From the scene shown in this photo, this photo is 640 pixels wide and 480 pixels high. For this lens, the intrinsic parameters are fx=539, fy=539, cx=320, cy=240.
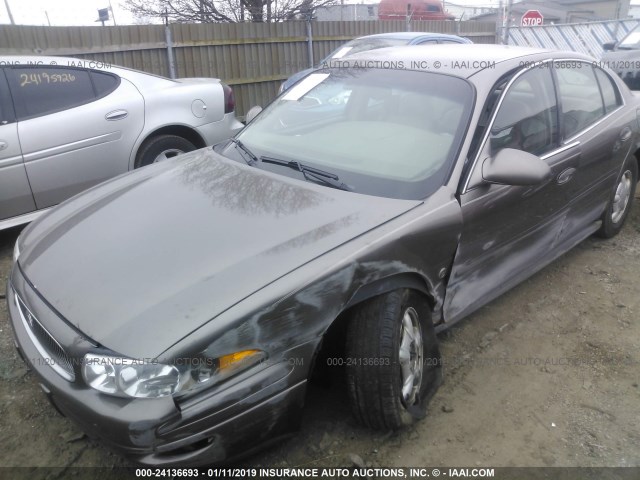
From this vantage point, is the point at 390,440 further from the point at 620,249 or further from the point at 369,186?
the point at 620,249

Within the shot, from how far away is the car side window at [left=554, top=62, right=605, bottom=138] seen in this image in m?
3.44

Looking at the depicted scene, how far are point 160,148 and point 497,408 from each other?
3767 millimetres

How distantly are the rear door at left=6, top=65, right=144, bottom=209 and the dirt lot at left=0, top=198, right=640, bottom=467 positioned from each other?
131 cm

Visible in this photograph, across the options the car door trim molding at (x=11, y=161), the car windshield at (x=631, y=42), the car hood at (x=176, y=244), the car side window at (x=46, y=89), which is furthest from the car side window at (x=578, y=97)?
the car windshield at (x=631, y=42)

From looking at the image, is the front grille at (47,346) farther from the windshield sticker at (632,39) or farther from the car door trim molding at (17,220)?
the windshield sticker at (632,39)

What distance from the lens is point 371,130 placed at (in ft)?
9.80

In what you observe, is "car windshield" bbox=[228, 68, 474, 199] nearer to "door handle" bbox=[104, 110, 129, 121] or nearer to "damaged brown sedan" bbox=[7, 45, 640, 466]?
"damaged brown sedan" bbox=[7, 45, 640, 466]

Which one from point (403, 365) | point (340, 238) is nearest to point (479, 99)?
point (340, 238)

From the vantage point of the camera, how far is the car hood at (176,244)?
6.28 feet

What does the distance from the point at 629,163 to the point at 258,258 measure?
3590 mm

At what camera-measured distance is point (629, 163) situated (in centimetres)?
433

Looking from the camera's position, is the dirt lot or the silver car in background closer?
the dirt lot

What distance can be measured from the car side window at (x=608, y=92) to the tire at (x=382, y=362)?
258cm

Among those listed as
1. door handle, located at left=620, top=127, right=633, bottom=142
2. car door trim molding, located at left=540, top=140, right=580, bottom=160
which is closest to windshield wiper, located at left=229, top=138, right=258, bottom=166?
car door trim molding, located at left=540, top=140, right=580, bottom=160
